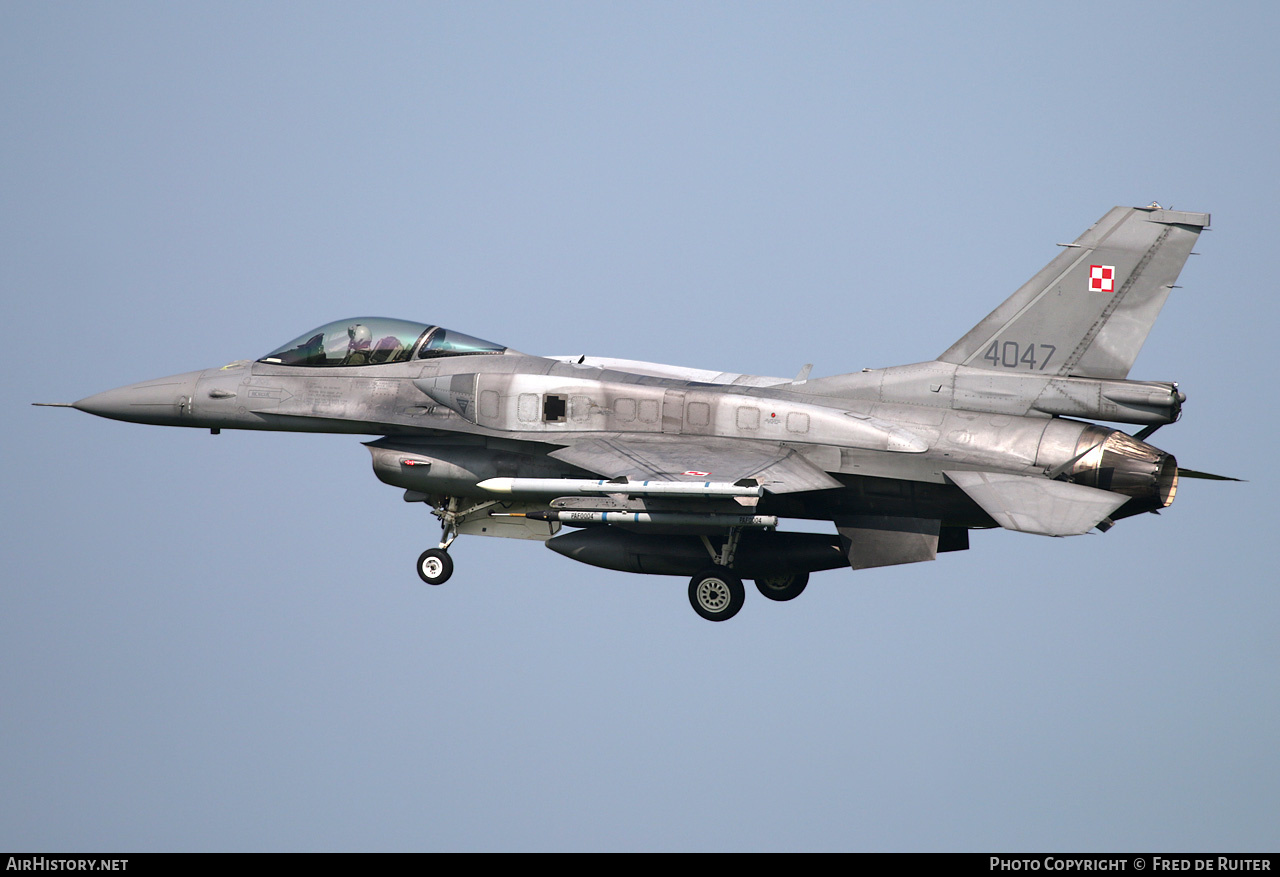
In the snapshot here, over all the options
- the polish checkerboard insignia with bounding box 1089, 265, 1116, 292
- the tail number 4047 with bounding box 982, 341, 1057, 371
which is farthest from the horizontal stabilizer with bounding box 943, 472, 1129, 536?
the polish checkerboard insignia with bounding box 1089, 265, 1116, 292

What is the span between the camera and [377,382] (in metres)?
21.7

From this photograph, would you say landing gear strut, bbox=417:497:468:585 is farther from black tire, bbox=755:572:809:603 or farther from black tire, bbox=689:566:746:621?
black tire, bbox=755:572:809:603

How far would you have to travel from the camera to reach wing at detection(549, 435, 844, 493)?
62.8ft

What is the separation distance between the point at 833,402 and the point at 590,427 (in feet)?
9.18

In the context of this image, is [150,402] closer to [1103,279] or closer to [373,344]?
[373,344]

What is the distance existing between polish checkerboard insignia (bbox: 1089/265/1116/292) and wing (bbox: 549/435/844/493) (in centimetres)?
361

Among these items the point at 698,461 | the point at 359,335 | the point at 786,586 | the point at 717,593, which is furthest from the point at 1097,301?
the point at 359,335

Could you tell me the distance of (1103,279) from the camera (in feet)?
65.4

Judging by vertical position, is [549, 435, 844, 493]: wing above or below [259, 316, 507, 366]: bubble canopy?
below

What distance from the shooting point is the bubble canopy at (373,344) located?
71.7 ft

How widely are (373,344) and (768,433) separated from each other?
203 inches

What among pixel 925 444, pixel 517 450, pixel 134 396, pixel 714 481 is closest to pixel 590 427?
pixel 517 450

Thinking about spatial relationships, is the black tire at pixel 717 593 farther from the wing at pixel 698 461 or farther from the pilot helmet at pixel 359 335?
the pilot helmet at pixel 359 335

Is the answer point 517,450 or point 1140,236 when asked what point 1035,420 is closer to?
point 1140,236
